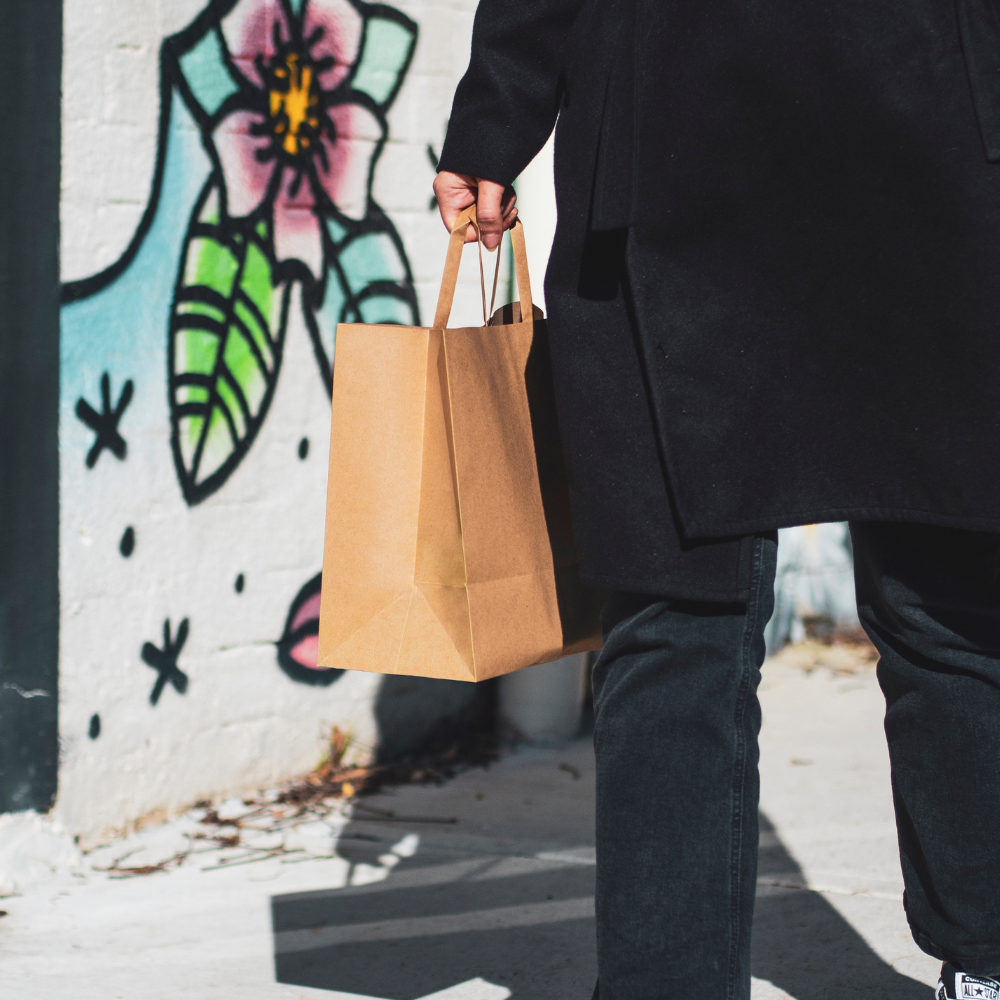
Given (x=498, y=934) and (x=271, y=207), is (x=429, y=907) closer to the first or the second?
(x=498, y=934)

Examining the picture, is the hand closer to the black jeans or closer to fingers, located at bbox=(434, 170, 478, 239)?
fingers, located at bbox=(434, 170, 478, 239)

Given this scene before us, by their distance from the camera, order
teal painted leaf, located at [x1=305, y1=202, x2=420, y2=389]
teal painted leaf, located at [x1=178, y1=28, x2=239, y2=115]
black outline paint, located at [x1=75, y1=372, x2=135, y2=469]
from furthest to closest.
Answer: teal painted leaf, located at [x1=305, y1=202, x2=420, y2=389], teal painted leaf, located at [x1=178, y1=28, x2=239, y2=115], black outline paint, located at [x1=75, y1=372, x2=135, y2=469]

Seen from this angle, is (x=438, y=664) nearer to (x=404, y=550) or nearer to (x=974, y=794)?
(x=404, y=550)

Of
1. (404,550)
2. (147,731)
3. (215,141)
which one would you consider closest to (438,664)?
(404,550)

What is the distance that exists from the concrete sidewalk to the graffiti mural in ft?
1.33

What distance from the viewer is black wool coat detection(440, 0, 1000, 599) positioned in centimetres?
135

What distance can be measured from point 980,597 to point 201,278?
64.9 inches

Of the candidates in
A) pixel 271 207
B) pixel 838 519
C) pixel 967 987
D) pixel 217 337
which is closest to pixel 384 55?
pixel 271 207

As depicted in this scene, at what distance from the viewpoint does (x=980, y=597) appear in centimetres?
149

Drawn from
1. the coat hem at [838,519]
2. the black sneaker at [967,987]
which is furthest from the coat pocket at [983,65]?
the black sneaker at [967,987]

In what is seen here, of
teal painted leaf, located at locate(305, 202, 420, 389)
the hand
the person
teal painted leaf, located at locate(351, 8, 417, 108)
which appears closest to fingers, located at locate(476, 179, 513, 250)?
the hand

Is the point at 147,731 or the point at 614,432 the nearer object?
the point at 614,432

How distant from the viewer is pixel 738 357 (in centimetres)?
139

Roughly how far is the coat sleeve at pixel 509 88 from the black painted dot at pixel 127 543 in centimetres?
120
